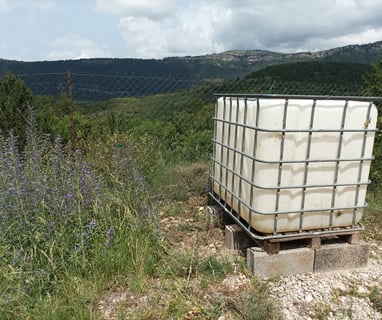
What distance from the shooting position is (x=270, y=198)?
97.5 inches

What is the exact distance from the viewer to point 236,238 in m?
3.04

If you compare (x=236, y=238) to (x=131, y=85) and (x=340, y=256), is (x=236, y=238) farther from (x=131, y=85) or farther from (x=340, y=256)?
(x=131, y=85)

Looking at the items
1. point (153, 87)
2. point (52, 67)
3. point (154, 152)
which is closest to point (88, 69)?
point (52, 67)

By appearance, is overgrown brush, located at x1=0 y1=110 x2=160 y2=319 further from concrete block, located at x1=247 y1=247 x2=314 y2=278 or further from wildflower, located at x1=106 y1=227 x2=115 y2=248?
concrete block, located at x1=247 y1=247 x2=314 y2=278

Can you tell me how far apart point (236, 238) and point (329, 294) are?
0.92 metres

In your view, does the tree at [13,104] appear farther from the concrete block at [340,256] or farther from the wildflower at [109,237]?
the concrete block at [340,256]

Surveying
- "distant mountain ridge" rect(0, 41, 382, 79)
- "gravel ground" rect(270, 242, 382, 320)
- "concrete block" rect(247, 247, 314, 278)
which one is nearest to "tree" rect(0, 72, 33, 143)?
"distant mountain ridge" rect(0, 41, 382, 79)

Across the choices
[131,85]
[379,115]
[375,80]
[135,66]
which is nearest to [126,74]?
[131,85]

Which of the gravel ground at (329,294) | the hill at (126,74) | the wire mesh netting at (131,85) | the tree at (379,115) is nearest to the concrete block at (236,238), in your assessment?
the gravel ground at (329,294)

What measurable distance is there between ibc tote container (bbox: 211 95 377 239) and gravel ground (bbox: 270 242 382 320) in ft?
1.27

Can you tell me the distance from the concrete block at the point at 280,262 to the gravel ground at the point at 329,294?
0.06 metres

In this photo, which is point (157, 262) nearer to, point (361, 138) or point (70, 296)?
point (70, 296)

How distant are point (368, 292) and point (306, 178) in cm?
103

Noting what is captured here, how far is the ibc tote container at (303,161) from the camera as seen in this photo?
2402 millimetres
